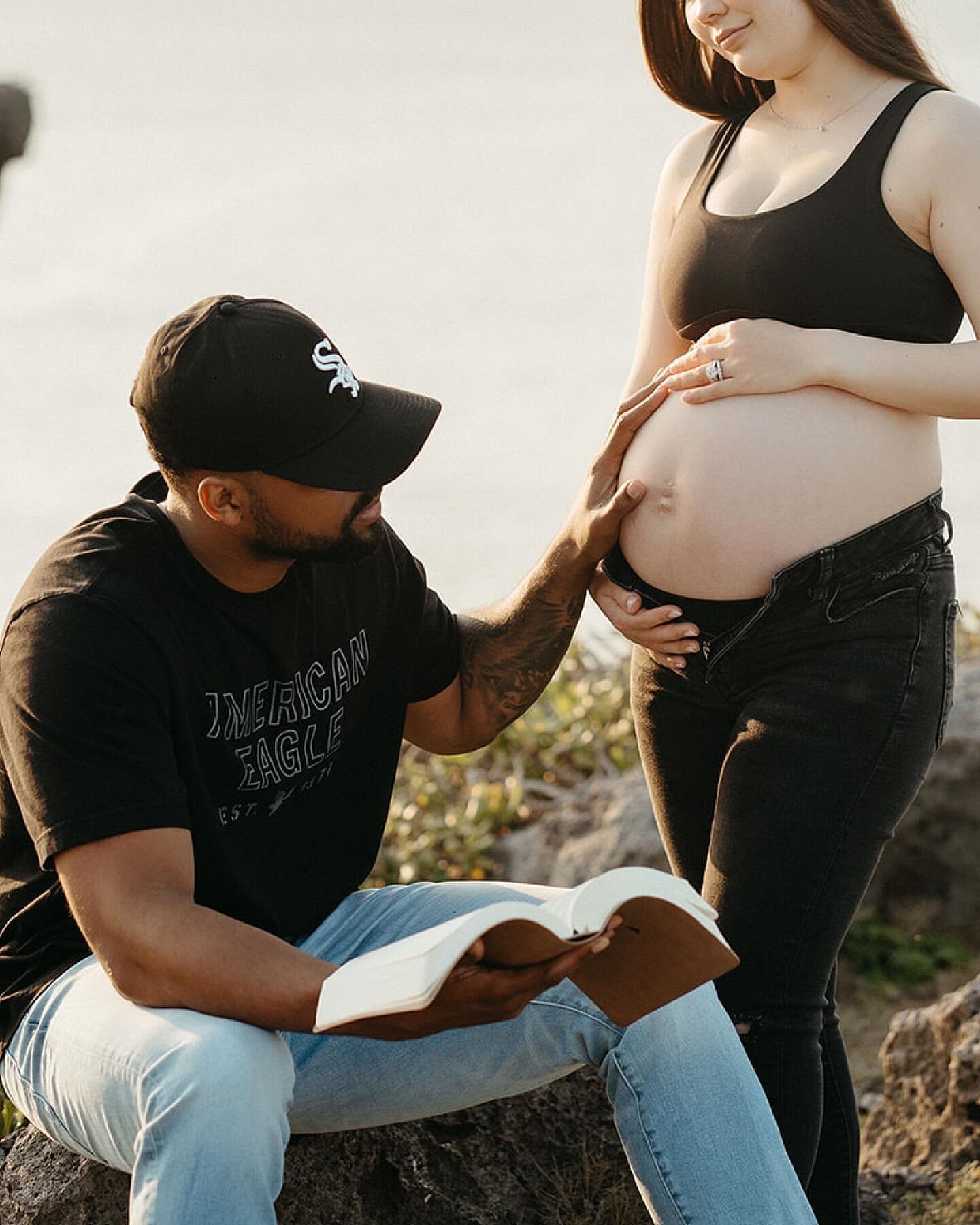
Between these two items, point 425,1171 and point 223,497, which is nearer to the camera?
point 223,497

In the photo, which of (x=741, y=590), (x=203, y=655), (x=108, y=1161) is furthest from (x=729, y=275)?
(x=108, y=1161)

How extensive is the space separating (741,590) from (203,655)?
2.82 ft

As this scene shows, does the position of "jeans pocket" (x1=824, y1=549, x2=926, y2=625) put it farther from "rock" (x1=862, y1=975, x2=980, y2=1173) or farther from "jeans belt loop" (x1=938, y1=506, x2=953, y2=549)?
"rock" (x1=862, y1=975, x2=980, y2=1173)

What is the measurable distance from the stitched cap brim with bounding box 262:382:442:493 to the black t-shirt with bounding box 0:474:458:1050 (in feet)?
0.73

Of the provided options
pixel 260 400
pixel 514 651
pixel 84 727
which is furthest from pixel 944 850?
pixel 84 727

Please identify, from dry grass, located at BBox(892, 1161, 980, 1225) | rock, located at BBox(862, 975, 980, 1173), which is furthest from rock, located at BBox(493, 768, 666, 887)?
dry grass, located at BBox(892, 1161, 980, 1225)

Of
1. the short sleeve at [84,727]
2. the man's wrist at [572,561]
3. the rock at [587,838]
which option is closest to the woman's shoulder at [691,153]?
the man's wrist at [572,561]

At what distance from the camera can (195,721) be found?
247 centimetres

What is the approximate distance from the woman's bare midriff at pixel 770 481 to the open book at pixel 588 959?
26.7 inches

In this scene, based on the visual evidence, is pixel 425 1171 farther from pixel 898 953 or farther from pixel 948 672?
pixel 898 953

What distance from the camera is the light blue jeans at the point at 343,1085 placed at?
6.71ft

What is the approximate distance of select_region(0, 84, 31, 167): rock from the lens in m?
5.95

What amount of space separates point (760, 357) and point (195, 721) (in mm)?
1046

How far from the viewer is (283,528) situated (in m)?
2.52
